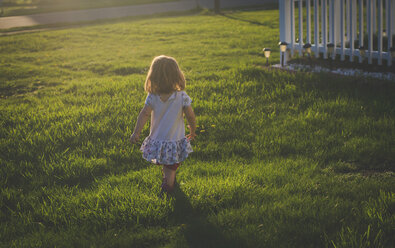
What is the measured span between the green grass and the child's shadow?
0.4 inches

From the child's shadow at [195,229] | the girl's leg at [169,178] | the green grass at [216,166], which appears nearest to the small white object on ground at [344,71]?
the green grass at [216,166]

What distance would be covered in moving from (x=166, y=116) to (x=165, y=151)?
300 mm

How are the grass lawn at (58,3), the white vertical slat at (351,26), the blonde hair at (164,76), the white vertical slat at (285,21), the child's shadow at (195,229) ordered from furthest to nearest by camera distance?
the grass lawn at (58,3) < the white vertical slat at (285,21) < the white vertical slat at (351,26) < the blonde hair at (164,76) < the child's shadow at (195,229)

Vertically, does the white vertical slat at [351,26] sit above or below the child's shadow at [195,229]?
above

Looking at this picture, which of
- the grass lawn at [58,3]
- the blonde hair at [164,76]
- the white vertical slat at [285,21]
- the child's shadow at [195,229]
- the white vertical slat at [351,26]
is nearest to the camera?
the child's shadow at [195,229]

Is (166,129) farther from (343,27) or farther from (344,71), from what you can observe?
(343,27)

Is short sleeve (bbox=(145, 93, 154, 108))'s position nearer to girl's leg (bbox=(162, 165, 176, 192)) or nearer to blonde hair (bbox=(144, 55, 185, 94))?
blonde hair (bbox=(144, 55, 185, 94))

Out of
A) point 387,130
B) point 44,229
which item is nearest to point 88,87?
point 44,229

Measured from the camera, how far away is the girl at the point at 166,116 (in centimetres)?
328

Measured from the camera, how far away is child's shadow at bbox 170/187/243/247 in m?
2.74

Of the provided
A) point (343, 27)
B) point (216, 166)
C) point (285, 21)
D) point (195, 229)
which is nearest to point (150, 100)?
point (216, 166)

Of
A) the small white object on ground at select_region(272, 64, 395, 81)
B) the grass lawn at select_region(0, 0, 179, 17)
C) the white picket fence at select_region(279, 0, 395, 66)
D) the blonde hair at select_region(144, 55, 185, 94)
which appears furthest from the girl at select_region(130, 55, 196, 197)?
the grass lawn at select_region(0, 0, 179, 17)

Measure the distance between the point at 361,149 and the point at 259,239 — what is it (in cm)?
194

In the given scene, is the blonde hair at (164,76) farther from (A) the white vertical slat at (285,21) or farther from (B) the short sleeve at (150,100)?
(A) the white vertical slat at (285,21)
